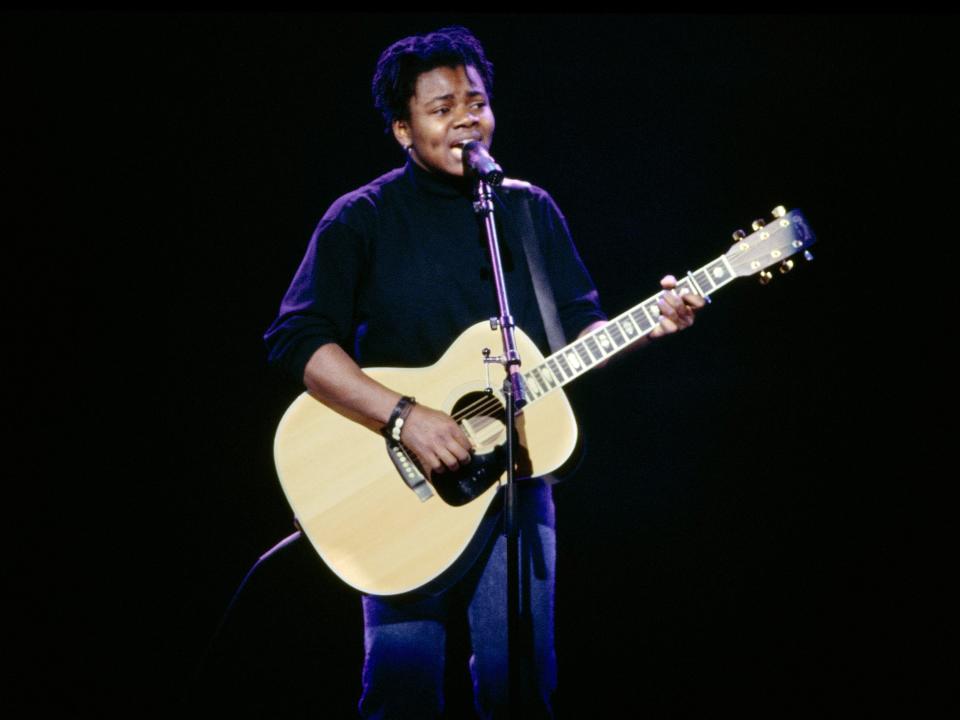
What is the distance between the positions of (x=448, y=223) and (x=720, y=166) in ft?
3.77

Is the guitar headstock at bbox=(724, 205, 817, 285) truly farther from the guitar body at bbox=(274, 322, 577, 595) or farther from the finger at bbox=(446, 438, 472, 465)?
the finger at bbox=(446, 438, 472, 465)

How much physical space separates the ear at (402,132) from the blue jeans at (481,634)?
1.06 metres

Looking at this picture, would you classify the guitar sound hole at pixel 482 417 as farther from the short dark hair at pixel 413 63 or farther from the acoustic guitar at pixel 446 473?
the short dark hair at pixel 413 63

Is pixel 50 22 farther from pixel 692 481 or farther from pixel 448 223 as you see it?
pixel 692 481

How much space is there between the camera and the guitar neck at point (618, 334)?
1.92 m

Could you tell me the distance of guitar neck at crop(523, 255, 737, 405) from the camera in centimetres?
192

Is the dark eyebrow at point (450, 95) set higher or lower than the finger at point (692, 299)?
higher

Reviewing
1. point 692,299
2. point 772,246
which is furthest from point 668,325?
point 772,246

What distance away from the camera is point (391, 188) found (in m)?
2.09

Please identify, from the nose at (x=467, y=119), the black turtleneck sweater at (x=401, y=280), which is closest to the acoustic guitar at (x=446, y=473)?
the black turtleneck sweater at (x=401, y=280)

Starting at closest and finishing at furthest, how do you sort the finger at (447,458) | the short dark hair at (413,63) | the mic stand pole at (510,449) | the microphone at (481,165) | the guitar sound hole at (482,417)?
the mic stand pole at (510,449) < the microphone at (481,165) < the finger at (447,458) < the guitar sound hole at (482,417) < the short dark hair at (413,63)

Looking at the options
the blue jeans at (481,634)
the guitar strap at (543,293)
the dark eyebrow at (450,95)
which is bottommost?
the blue jeans at (481,634)

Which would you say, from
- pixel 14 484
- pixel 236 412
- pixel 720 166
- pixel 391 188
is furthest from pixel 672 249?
pixel 14 484

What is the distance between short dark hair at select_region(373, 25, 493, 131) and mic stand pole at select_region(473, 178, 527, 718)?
0.56 m
